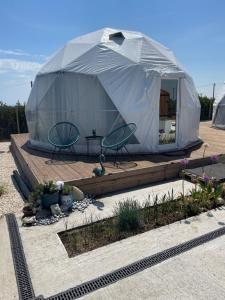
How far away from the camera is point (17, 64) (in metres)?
18.2

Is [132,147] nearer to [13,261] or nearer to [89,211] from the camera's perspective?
[89,211]

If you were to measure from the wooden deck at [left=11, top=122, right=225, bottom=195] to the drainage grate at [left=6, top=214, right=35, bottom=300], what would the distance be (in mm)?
1302

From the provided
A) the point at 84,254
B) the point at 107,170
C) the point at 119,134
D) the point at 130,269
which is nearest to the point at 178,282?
the point at 130,269

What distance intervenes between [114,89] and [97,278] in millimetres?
4966

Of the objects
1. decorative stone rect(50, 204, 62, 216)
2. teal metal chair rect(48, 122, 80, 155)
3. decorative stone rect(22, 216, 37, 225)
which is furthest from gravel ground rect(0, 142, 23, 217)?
teal metal chair rect(48, 122, 80, 155)

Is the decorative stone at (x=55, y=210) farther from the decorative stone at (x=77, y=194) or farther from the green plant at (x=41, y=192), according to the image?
the decorative stone at (x=77, y=194)

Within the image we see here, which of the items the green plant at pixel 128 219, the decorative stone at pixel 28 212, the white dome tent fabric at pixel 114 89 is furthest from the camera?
the white dome tent fabric at pixel 114 89

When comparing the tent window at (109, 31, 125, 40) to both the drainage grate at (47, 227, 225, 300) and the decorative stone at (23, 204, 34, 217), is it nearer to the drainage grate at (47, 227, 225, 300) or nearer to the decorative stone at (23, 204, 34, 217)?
the decorative stone at (23, 204, 34, 217)

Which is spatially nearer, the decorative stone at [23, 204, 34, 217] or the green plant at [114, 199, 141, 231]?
the green plant at [114, 199, 141, 231]

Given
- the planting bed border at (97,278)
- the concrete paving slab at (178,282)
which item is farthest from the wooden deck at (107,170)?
the concrete paving slab at (178,282)

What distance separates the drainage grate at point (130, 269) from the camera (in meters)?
2.33

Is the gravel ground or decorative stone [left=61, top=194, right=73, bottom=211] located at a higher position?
decorative stone [left=61, top=194, right=73, bottom=211]

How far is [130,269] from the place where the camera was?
8.66 feet

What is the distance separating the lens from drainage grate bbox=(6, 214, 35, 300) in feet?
7.66
